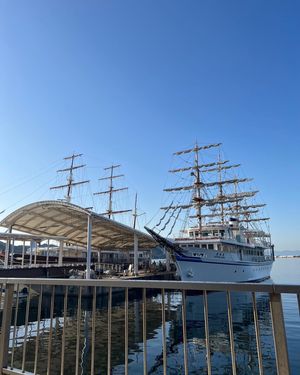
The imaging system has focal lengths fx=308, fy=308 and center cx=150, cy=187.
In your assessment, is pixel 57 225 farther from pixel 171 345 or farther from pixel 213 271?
pixel 171 345

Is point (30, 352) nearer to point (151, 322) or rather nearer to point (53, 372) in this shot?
point (53, 372)

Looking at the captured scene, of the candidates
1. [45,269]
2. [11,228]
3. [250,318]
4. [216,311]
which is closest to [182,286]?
[250,318]

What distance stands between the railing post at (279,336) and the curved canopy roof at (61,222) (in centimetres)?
2506

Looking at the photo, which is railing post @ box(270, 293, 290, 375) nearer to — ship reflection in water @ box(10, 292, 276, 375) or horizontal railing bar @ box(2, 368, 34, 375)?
horizontal railing bar @ box(2, 368, 34, 375)

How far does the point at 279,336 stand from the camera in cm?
251

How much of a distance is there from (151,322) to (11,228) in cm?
2232

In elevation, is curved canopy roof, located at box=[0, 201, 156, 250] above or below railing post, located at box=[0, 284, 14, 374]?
above

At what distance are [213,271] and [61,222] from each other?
16967mm

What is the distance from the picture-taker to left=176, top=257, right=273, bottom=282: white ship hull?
2827cm

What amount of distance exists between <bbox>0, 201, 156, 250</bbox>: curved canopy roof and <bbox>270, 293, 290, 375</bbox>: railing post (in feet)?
82.2

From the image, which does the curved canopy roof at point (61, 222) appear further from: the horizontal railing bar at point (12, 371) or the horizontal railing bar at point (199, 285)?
the horizontal railing bar at point (199, 285)

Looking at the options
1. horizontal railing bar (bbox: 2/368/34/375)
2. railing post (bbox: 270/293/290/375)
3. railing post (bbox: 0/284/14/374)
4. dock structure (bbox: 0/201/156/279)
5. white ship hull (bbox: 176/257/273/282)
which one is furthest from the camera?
white ship hull (bbox: 176/257/273/282)

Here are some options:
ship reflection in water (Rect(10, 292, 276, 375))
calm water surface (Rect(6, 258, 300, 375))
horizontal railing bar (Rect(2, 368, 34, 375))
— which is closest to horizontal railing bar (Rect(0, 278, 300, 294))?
horizontal railing bar (Rect(2, 368, 34, 375))

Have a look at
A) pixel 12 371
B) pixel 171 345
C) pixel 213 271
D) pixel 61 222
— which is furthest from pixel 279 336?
pixel 61 222
